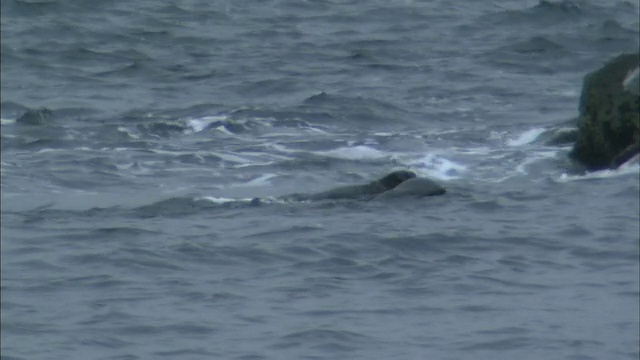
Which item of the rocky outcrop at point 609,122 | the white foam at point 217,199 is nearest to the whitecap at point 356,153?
the rocky outcrop at point 609,122

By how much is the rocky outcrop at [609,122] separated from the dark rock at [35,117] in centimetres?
617

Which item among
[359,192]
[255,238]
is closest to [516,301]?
[255,238]

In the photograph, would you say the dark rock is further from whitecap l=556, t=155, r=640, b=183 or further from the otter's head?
whitecap l=556, t=155, r=640, b=183

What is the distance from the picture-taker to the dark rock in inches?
666

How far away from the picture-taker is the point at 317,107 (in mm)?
18328

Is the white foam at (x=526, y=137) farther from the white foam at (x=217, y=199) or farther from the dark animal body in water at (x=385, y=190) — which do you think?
the white foam at (x=217, y=199)

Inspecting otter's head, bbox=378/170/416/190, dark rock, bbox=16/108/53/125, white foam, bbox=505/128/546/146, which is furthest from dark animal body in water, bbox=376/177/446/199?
dark rock, bbox=16/108/53/125

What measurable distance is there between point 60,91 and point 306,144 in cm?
504

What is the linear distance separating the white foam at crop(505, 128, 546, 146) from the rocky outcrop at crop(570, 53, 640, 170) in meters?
A: 1.23

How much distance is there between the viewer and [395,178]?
1301cm

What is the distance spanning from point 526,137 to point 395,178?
3.18 meters

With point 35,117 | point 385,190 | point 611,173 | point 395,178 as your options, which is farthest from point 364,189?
point 35,117

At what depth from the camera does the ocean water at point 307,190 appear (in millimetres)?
8047

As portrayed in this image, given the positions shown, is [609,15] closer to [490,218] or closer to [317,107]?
[317,107]
